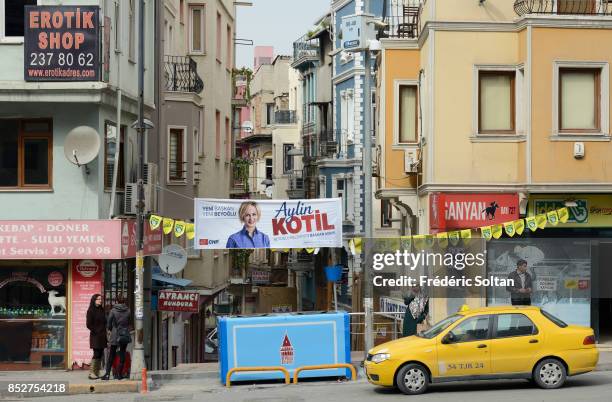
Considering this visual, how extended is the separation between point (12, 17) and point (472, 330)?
12085 millimetres

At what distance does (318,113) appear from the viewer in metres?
58.0

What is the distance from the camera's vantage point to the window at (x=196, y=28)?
1571 inches

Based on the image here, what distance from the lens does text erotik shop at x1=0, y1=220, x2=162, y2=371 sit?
2472cm

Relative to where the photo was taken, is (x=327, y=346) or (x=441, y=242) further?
(x=441, y=242)

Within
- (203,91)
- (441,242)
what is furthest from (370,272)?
(203,91)

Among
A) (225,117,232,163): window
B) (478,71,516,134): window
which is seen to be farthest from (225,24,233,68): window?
(478,71,516,134): window

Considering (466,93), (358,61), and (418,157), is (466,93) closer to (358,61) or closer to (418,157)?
(418,157)

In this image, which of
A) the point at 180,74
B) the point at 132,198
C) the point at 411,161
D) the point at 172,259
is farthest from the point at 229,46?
the point at 132,198

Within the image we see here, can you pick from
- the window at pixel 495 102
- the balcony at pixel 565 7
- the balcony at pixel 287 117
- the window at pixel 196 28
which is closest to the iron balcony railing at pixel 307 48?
the balcony at pixel 287 117

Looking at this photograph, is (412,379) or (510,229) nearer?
(412,379)

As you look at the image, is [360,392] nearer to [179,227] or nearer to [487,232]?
[487,232]

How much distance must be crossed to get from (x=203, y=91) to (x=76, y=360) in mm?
16407

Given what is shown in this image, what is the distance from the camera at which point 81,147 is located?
80.4 feet

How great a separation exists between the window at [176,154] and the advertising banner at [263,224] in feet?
36.1
